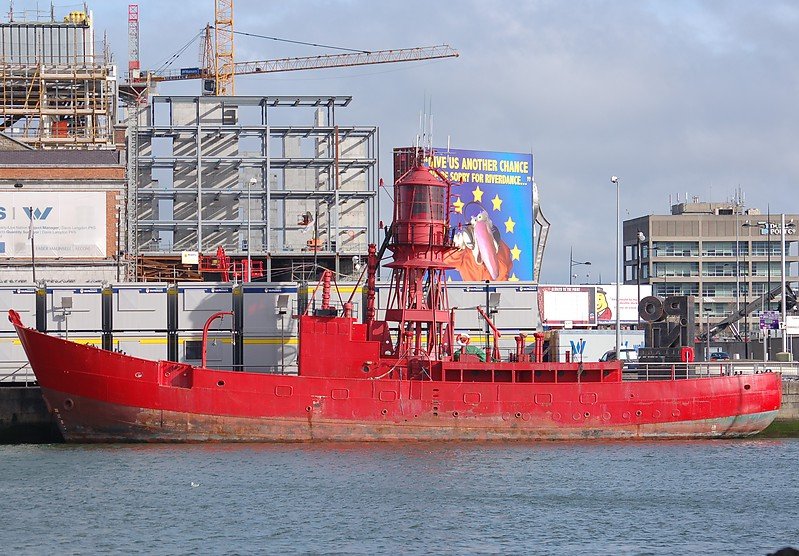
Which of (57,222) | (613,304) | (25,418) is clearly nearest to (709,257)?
(613,304)

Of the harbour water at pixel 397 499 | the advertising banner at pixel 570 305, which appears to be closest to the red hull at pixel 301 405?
the harbour water at pixel 397 499

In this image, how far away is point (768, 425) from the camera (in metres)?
59.2

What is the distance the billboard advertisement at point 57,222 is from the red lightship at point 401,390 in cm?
2011

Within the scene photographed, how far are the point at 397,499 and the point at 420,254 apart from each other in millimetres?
17048

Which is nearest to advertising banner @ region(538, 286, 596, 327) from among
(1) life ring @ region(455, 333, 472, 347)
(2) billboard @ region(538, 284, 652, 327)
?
(2) billboard @ region(538, 284, 652, 327)

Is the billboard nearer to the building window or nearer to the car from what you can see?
the car

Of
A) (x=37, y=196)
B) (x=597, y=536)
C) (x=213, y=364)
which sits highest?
(x=37, y=196)

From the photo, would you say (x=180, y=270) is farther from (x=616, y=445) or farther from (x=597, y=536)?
(x=597, y=536)

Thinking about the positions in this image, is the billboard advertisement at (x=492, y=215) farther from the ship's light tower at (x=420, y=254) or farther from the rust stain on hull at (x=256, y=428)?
the rust stain on hull at (x=256, y=428)

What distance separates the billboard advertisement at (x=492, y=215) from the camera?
9406 centimetres

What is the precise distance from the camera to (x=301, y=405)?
5259 centimetres

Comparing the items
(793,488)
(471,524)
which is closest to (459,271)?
(793,488)

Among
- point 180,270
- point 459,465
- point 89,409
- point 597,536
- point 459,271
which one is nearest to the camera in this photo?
point 597,536

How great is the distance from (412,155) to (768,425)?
1944 cm
